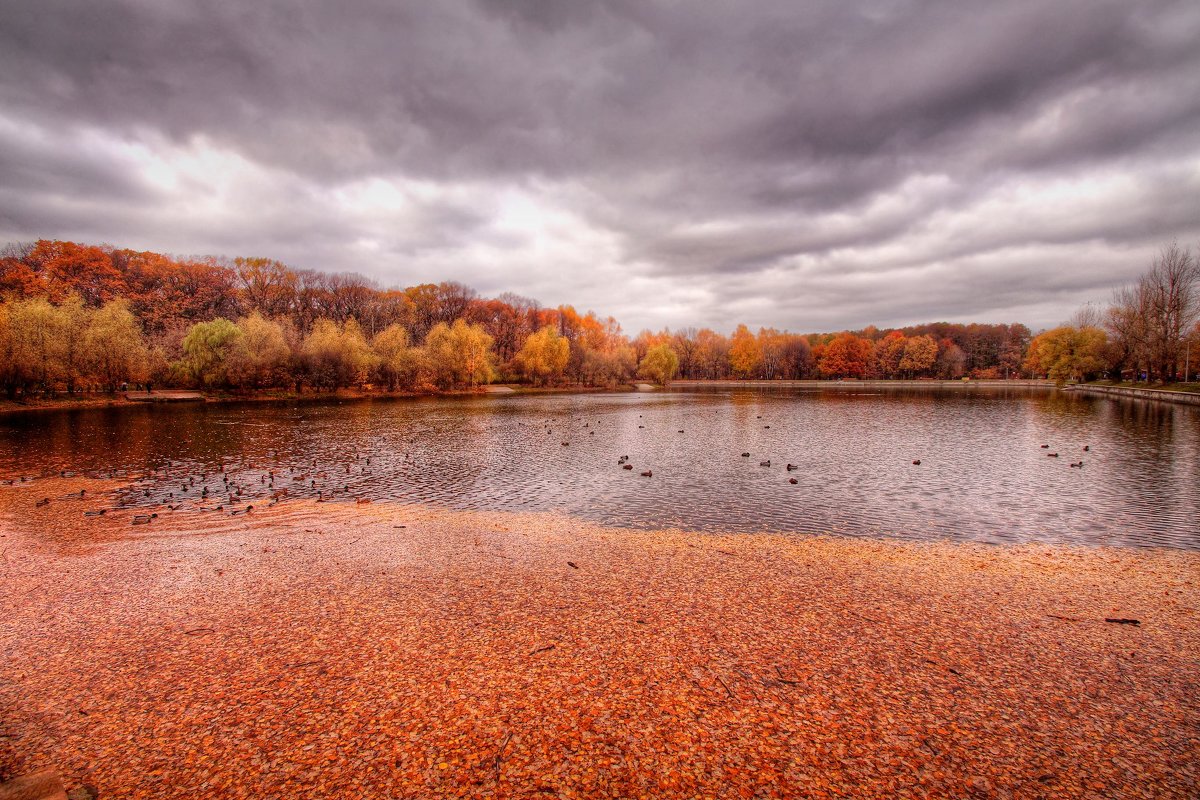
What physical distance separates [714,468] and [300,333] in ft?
262

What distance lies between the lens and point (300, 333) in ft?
258

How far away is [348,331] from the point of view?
77.4 m

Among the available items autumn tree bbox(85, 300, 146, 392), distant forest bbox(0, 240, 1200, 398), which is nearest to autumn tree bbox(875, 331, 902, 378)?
distant forest bbox(0, 240, 1200, 398)

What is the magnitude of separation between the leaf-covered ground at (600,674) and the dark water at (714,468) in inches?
140

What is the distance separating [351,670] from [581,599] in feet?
10.8

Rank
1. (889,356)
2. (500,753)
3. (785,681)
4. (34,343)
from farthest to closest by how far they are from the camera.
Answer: (889,356) < (34,343) < (785,681) < (500,753)

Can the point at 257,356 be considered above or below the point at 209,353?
below

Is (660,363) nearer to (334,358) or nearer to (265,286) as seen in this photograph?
(334,358)

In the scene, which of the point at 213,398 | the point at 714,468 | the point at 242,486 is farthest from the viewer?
the point at 213,398

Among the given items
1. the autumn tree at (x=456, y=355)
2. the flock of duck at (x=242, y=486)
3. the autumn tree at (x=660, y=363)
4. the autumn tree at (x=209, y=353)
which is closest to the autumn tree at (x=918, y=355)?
the autumn tree at (x=660, y=363)

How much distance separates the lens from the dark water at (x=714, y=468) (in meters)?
13.4

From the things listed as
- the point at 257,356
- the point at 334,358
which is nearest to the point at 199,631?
the point at 257,356

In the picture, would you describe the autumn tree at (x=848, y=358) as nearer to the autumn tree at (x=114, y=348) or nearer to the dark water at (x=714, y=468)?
the dark water at (x=714, y=468)

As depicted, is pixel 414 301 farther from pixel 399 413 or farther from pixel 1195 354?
pixel 1195 354
